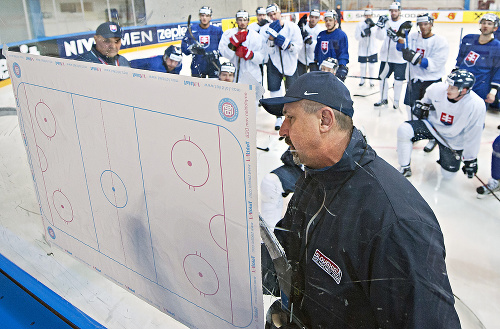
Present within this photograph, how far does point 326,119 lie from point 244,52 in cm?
18

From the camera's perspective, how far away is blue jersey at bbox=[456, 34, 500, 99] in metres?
2.13

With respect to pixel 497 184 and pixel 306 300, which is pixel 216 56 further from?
pixel 497 184

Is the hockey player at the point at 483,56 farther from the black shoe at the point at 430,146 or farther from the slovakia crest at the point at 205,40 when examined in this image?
the slovakia crest at the point at 205,40

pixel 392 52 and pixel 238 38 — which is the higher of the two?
pixel 238 38

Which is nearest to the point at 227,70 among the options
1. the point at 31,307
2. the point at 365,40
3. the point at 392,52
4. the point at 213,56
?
the point at 213,56

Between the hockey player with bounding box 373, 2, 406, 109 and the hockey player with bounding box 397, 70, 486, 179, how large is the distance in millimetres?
272

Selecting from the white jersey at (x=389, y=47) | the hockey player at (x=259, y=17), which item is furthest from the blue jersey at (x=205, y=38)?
the white jersey at (x=389, y=47)

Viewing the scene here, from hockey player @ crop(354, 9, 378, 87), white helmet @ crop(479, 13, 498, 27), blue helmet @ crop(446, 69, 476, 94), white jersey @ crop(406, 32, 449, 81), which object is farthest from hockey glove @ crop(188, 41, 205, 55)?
white jersey @ crop(406, 32, 449, 81)

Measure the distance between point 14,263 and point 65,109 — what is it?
0.46 meters

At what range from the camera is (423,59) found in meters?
3.01

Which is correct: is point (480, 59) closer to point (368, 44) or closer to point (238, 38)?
point (368, 44)

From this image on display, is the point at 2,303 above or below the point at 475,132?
above

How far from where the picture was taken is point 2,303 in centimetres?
81

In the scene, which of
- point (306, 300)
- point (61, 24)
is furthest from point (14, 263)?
point (306, 300)
